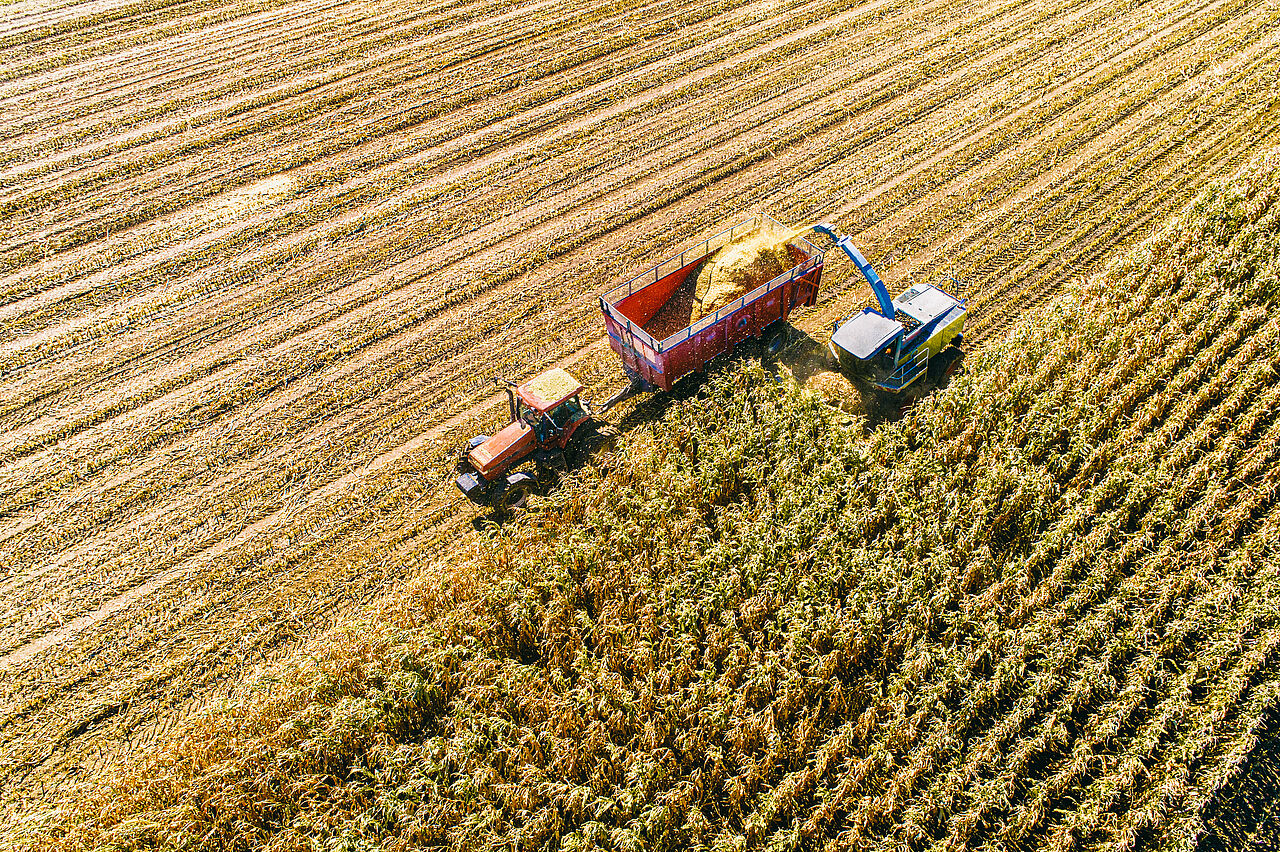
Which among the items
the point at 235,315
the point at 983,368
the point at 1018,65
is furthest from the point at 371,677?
the point at 1018,65

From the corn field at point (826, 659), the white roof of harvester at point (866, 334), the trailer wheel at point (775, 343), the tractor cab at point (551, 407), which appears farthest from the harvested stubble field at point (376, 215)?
the corn field at point (826, 659)

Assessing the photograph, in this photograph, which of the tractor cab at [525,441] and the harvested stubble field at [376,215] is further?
the tractor cab at [525,441]

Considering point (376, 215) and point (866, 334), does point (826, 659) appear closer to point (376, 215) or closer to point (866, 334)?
point (866, 334)

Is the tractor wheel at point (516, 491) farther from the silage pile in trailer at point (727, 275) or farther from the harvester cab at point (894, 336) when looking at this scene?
the harvester cab at point (894, 336)

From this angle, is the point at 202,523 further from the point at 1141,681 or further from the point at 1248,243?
the point at 1248,243

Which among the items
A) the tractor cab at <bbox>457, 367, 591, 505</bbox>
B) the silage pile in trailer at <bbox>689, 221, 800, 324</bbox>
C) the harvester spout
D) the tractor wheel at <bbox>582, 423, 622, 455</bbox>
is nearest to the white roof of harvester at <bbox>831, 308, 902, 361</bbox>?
the harvester spout

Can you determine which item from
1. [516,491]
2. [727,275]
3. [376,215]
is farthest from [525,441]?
[376,215]
